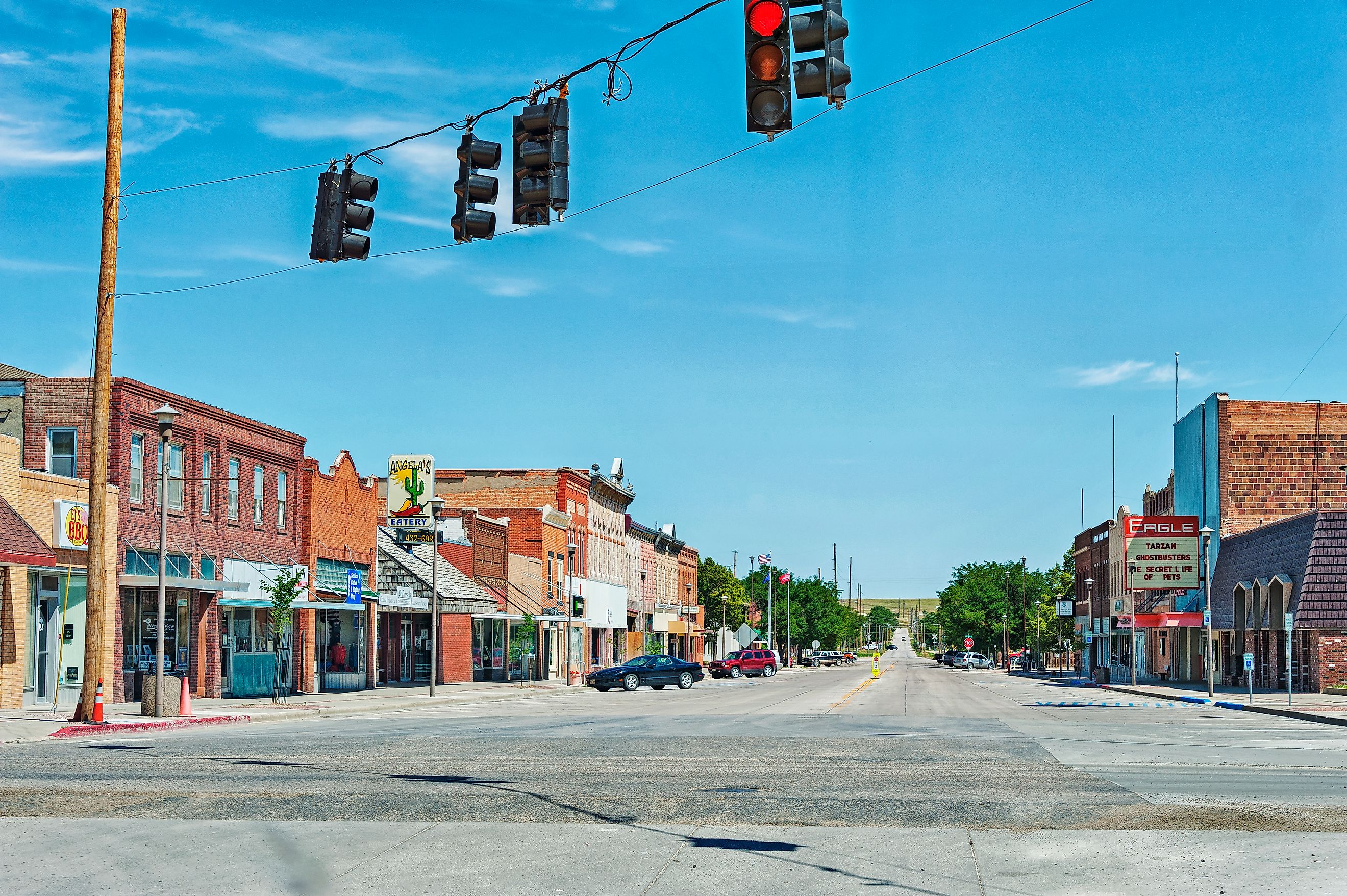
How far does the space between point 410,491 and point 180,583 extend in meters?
16.1

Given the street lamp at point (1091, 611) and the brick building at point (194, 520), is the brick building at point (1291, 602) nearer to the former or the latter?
the brick building at point (194, 520)

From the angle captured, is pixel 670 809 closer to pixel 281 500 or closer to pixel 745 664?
pixel 281 500

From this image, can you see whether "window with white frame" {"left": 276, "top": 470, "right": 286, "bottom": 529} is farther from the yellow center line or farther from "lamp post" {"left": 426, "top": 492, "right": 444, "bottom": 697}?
the yellow center line

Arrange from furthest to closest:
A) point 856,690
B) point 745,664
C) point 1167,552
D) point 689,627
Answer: point 689,627 → point 745,664 → point 1167,552 → point 856,690

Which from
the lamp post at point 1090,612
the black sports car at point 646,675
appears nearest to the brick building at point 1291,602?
the black sports car at point 646,675

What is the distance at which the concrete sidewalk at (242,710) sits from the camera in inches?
979

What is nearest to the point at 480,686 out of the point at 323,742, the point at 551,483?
the point at 551,483

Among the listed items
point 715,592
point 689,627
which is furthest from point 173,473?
point 715,592

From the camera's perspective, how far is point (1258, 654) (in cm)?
5541

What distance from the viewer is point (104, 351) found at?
1061 inches

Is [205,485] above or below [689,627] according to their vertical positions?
above

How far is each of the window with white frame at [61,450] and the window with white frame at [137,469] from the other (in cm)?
145

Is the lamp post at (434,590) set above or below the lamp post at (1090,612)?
above

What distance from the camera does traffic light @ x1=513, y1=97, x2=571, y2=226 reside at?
45.4 feet
